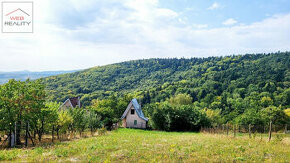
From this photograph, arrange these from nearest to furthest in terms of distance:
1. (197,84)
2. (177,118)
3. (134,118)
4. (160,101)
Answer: (177,118), (134,118), (160,101), (197,84)

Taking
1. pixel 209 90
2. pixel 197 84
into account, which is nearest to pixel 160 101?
pixel 209 90

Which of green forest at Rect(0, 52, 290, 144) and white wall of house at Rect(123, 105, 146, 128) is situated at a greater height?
green forest at Rect(0, 52, 290, 144)

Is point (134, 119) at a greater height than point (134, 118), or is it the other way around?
point (134, 118)

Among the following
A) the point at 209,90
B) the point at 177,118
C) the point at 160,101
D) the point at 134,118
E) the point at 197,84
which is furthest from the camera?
the point at 197,84

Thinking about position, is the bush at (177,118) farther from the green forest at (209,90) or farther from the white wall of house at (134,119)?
the white wall of house at (134,119)

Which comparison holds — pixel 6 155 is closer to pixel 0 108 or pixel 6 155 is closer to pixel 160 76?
pixel 0 108

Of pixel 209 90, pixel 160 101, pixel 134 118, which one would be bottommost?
pixel 160 101

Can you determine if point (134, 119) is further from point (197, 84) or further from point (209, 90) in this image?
point (197, 84)

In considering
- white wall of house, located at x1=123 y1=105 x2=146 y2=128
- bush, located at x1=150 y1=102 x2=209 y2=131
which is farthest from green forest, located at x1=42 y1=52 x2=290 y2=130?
white wall of house, located at x1=123 y1=105 x2=146 y2=128

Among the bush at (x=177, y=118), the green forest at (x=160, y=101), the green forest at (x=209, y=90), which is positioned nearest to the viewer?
the green forest at (x=160, y=101)

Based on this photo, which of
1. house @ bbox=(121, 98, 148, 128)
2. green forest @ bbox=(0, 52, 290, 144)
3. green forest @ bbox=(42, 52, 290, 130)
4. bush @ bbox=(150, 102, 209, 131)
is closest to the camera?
green forest @ bbox=(0, 52, 290, 144)

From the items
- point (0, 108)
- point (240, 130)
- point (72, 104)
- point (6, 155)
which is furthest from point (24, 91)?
point (240, 130)

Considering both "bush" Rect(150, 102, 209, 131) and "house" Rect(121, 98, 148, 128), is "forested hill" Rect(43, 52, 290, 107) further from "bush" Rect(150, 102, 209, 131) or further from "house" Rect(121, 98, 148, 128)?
"bush" Rect(150, 102, 209, 131)

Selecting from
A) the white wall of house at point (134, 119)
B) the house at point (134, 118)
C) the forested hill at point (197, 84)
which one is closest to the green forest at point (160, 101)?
the forested hill at point (197, 84)
